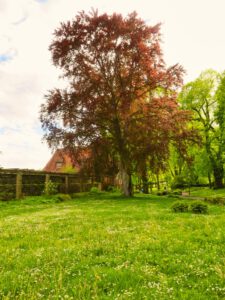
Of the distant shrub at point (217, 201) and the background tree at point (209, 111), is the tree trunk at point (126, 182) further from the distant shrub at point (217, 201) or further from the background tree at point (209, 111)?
the background tree at point (209, 111)

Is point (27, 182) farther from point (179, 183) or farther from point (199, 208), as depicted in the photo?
point (179, 183)

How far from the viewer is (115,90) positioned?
3250 cm

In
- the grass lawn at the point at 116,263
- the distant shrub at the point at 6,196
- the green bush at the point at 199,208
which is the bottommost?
the grass lawn at the point at 116,263

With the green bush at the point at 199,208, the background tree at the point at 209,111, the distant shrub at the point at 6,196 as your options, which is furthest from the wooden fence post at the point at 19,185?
the background tree at the point at 209,111

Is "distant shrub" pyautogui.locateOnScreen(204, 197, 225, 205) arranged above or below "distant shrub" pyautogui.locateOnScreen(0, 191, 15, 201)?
below

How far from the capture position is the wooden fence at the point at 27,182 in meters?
27.8

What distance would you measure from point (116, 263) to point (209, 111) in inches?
1933

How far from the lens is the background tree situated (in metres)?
48.2

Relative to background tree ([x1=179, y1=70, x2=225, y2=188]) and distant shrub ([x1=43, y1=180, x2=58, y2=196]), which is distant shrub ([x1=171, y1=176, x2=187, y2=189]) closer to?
background tree ([x1=179, y1=70, x2=225, y2=188])

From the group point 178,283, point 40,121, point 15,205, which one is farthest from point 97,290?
point 40,121

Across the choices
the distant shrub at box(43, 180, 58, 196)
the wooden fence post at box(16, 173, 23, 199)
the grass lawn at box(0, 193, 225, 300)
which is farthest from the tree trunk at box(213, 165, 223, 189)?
the grass lawn at box(0, 193, 225, 300)

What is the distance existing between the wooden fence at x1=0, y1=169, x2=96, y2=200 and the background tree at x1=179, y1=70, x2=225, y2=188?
951 inches

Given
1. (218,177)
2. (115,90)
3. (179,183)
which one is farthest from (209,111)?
(115,90)

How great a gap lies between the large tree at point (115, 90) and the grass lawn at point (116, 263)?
19.5 m
